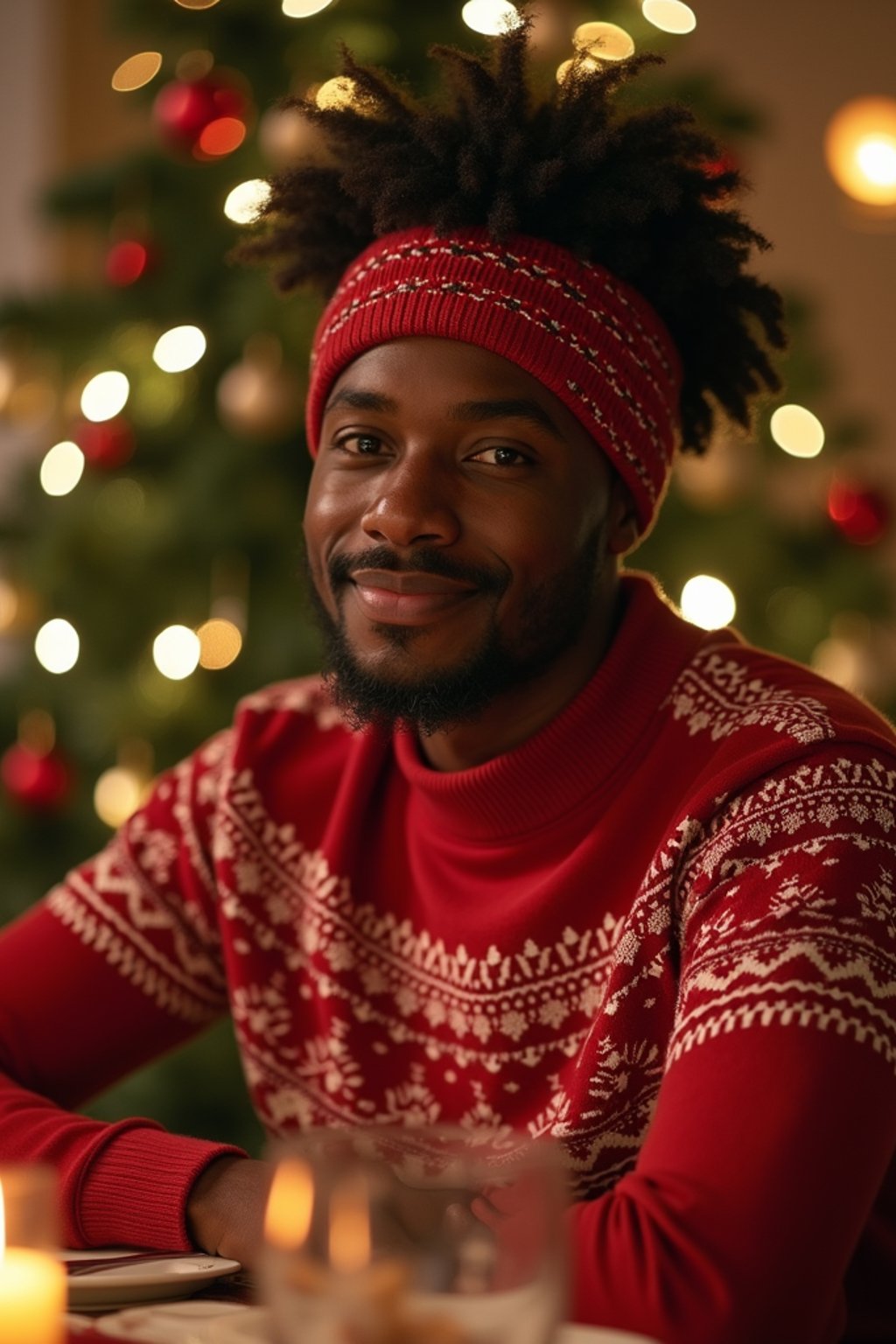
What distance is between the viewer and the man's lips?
1428 millimetres

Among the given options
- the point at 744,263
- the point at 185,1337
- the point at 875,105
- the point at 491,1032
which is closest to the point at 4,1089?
the point at 491,1032

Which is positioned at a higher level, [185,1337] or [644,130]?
[644,130]

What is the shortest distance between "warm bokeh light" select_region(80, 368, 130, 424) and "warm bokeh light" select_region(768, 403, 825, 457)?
1.06 meters

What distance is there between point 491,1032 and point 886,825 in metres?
0.41

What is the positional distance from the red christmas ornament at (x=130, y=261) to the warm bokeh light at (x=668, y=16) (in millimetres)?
863

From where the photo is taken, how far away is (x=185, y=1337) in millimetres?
809

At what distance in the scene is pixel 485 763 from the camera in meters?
1.49

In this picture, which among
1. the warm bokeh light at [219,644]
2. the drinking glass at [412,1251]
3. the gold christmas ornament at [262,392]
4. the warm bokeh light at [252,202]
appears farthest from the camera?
the warm bokeh light at [219,644]

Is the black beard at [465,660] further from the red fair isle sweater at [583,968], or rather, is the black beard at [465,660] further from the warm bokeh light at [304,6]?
the warm bokeh light at [304,6]

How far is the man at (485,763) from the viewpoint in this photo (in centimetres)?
123

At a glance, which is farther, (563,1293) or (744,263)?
(744,263)

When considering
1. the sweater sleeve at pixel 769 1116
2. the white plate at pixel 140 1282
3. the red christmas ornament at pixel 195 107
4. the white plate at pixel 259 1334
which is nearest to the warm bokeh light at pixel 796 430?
the red christmas ornament at pixel 195 107

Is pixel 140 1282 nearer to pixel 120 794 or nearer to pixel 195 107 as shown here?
pixel 120 794

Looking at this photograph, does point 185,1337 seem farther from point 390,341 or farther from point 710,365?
point 710,365
